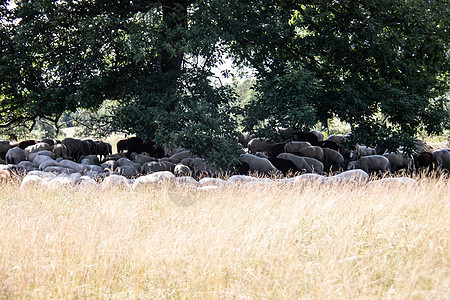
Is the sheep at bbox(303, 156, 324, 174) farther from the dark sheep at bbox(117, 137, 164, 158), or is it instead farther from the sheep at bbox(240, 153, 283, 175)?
the dark sheep at bbox(117, 137, 164, 158)

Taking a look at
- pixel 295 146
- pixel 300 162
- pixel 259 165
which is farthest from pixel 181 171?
pixel 295 146

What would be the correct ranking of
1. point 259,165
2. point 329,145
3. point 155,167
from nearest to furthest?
1. point 155,167
2. point 259,165
3. point 329,145

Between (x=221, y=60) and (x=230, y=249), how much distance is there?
10.3 metres

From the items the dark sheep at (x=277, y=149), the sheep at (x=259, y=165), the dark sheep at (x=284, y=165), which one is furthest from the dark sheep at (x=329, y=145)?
the sheep at (x=259, y=165)

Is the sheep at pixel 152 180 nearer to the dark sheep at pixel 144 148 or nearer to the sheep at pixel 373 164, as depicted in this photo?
the sheep at pixel 373 164

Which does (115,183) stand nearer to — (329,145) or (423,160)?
(423,160)

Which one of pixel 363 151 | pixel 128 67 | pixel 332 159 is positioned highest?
pixel 128 67

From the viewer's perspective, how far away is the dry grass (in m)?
4.12

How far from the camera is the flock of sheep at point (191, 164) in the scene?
1043 centimetres

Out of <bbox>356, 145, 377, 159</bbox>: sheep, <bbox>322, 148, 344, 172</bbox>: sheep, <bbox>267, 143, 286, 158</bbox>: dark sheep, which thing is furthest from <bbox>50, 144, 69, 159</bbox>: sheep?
<bbox>356, 145, 377, 159</bbox>: sheep

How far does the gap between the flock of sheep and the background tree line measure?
3.93 feet

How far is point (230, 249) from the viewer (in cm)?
491

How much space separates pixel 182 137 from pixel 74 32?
220 inches

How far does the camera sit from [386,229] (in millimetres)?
5664
